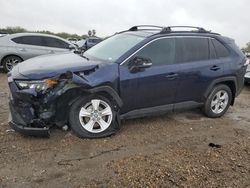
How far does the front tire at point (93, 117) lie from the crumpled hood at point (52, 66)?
0.49m

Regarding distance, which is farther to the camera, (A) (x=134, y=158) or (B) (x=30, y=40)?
(B) (x=30, y=40)

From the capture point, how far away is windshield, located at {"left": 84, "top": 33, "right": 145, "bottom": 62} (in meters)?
5.31

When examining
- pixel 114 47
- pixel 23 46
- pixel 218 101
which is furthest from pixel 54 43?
pixel 218 101

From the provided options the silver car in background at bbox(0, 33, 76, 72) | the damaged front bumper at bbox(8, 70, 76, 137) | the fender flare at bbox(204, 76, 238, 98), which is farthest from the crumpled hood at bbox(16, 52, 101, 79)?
the silver car in background at bbox(0, 33, 76, 72)

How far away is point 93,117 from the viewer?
4.85 meters

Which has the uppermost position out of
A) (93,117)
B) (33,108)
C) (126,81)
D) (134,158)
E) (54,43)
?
(54,43)

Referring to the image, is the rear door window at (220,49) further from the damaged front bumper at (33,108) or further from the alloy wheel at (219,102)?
the damaged front bumper at (33,108)

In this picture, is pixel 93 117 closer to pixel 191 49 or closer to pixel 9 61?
pixel 191 49

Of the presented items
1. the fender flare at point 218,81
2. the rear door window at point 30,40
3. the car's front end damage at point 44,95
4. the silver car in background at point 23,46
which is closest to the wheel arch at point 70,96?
the car's front end damage at point 44,95

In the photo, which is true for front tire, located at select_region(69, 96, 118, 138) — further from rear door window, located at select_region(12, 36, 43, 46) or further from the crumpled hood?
rear door window, located at select_region(12, 36, 43, 46)

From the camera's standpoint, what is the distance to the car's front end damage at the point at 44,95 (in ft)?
14.6

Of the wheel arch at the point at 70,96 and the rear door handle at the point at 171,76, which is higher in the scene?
the rear door handle at the point at 171,76

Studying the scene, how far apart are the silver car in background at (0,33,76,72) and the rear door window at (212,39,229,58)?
562 cm

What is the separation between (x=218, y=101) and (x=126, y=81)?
2340mm
